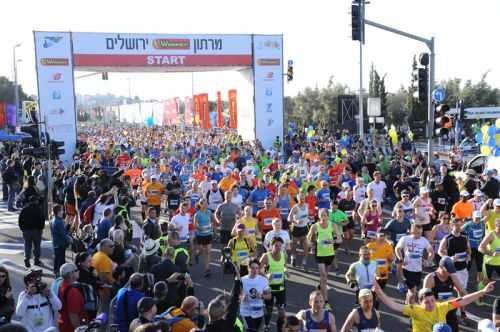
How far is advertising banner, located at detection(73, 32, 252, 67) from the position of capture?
28047mm

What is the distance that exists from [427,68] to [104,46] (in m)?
18.2

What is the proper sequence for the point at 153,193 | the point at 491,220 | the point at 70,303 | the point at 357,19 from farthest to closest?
the point at 153,193 → the point at 357,19 → the point at 491,220 → the point at 70,303

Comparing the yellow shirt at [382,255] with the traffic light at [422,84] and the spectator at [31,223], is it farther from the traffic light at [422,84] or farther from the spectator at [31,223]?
the spectator at [31,223]

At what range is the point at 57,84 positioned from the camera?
27.5 meters

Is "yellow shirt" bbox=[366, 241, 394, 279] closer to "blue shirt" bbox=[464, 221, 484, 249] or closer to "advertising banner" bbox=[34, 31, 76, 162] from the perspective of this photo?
"blue shirt" bbox=[464, 221, 484, 249]

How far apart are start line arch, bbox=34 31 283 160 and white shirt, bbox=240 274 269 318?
852 inches

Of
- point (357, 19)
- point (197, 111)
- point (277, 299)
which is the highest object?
point (357, 19)

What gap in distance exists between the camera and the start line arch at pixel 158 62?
27375 mm

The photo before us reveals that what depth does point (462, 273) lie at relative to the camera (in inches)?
374

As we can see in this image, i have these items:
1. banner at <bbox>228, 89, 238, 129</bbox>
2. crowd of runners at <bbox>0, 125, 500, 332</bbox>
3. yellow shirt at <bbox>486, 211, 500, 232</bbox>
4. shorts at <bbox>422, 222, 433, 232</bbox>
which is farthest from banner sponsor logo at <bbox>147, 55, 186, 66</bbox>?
yellow shirt at <bbox>486, 211, 500, 232</bbox>

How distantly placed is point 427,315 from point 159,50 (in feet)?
81.1

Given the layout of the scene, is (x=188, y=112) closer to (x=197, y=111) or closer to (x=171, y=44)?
(x=197, y=111)

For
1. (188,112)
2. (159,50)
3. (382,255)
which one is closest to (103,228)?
(382,255)

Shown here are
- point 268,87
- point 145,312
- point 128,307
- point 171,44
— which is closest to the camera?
point 145,312
